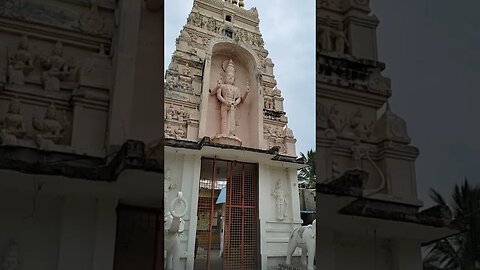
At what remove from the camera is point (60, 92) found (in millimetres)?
560

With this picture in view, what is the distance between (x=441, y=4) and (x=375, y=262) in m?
0.56

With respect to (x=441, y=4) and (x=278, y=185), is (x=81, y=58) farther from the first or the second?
(x=441, y=4)

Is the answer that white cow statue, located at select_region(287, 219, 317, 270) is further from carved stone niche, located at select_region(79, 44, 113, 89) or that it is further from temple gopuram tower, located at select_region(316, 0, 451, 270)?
carved stone niche, located at select_region(79, 44, 113, 89)

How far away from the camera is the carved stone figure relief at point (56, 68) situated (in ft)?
1.83

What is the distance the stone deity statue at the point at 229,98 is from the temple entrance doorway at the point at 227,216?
0.22 ft

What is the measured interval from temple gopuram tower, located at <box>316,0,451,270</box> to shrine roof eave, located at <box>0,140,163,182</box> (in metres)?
0.31

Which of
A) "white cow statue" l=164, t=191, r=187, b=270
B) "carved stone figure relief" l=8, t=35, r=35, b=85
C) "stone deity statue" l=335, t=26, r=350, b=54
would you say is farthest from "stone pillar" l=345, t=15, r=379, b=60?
"carved stone figure relief" l=8, t=35, r=35, b=85

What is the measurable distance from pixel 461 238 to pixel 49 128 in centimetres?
70

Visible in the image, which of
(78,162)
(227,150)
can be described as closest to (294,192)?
(227,150)

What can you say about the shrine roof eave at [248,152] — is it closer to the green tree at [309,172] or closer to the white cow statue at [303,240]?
the green tree at [309,172]

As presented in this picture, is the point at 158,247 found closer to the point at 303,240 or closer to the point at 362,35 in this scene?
the point at 303,240

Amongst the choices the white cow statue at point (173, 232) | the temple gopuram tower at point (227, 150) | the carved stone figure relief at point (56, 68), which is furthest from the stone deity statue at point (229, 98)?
the carved stone figure relief at point (56, 68)

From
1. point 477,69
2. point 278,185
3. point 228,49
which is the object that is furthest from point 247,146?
point 477,69

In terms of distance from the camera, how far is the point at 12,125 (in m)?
0.52
